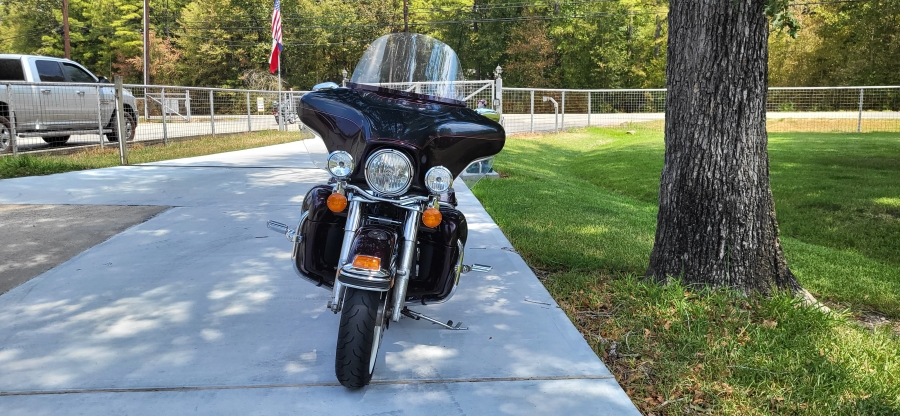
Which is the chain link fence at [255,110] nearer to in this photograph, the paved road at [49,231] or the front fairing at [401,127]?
the front fairing at [401,127]

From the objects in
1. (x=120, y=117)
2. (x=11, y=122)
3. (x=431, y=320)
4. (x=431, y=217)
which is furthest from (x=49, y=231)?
(x=11, y=122)

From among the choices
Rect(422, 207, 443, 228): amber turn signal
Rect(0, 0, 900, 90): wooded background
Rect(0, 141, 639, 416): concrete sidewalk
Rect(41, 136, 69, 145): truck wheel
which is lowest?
Rect(0, 141, 639, 416): concrete sidewalk

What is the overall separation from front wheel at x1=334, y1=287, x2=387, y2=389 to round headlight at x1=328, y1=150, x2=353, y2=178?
19.3 inches

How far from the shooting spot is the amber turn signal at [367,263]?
270 cm

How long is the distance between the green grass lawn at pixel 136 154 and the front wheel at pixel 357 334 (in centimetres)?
158

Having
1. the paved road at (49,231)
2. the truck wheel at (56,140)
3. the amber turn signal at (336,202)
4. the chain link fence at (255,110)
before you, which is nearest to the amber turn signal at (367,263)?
the amber turn signal at (336,202)

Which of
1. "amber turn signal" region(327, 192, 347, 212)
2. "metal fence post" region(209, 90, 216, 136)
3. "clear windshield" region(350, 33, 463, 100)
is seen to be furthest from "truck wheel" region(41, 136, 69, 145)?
"amber turn signal" region(327, 192, 347, 212)

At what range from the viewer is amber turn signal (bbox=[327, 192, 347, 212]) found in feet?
9.64

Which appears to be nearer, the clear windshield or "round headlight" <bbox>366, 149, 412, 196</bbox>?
"round headlight" <bbox>366, 149, 412, 196</bbox>

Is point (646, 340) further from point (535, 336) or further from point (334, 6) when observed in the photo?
point (334, 6)

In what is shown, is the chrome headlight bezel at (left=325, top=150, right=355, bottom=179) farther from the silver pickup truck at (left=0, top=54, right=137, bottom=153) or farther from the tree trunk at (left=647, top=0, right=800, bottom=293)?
the silver pickup truck at (left=0, top=54, right=137, bottom=153)

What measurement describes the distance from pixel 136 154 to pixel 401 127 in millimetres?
9662

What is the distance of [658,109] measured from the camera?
22.2 m

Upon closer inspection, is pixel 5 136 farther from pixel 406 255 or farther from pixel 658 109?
pixel 658 109
